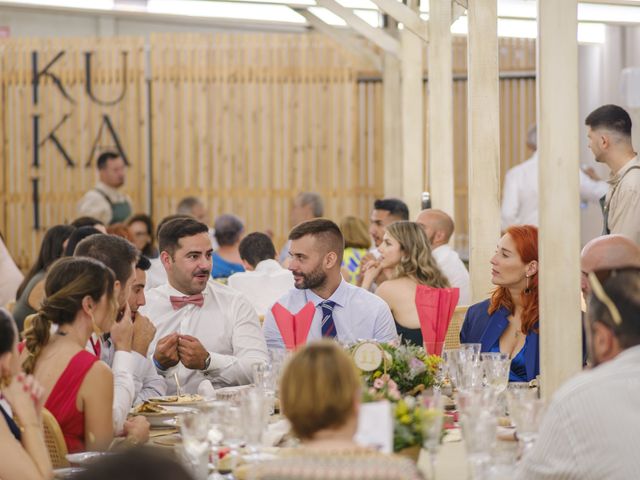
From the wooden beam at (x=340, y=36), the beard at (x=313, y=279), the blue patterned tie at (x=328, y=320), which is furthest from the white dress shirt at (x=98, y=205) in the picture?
the blue patterned tie at (x=328, y=320)

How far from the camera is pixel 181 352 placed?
526 cm

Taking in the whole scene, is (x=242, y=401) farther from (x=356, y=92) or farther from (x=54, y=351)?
(x=356, y=92)

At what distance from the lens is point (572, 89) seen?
4.53m

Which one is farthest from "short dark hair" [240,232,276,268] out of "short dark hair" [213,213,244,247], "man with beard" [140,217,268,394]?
"man with beard" [140,217,268,394]

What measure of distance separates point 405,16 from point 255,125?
6434 millimetres

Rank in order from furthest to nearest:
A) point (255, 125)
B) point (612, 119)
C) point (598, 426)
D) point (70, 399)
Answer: point (255, 125)
point (612, 119)
point (70, 399)
point (598, 426)

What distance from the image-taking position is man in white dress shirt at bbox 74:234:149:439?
413 centimetres

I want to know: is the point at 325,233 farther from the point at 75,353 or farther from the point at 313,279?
the point at 75,353

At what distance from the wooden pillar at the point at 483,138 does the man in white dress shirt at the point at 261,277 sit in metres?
1.38

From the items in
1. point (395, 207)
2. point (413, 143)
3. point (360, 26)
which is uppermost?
point (360, 26)

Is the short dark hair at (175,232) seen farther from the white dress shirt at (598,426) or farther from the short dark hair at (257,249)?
the white dress shirt at (598,426)

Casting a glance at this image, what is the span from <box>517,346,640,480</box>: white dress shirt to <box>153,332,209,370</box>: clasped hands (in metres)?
2.54

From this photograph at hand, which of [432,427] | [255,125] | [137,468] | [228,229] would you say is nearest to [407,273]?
[228,229]

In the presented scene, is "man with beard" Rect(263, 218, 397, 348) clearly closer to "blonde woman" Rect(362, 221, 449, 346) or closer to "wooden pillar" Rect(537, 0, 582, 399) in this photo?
"blonde woman" Rect(362, 221, 449, 346)
